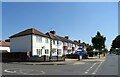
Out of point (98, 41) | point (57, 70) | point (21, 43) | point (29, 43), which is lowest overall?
point (57, 70)

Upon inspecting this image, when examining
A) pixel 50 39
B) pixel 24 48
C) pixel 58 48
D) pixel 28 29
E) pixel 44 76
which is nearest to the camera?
pixel 44 76

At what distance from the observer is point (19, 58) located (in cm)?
4591

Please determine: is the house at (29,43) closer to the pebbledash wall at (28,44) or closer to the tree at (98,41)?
the pebbledash wall at (28,44)

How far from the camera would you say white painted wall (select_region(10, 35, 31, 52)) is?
167ft

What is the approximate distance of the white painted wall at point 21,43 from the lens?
5092 centimetres

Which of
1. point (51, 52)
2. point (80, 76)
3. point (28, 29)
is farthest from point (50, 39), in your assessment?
point (80, 76)

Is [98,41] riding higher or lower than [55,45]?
higher

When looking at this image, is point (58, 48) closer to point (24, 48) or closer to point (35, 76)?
point (24, 48)

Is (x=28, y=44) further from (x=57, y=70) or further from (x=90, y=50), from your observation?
(x=90, y=50)

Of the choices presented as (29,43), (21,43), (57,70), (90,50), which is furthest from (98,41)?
(90,50)

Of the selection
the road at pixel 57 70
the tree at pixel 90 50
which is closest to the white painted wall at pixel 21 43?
the road at pixel 57 70

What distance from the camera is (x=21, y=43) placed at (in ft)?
172

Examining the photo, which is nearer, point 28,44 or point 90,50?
point 28,44

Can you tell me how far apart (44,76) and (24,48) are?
33576 mm
